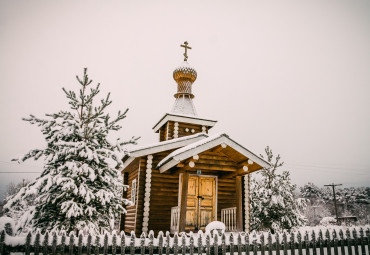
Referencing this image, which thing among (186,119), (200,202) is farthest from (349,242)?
(186,119)

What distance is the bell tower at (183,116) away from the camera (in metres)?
16.7

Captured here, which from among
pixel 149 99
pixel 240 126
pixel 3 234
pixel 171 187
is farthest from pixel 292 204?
pixel 149 99

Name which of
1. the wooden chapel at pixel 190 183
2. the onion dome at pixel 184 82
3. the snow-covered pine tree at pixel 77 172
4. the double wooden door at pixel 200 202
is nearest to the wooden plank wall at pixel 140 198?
the wooden chapel at pixel 190 183

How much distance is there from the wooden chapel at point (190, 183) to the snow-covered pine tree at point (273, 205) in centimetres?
590

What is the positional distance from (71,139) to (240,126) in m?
78.9

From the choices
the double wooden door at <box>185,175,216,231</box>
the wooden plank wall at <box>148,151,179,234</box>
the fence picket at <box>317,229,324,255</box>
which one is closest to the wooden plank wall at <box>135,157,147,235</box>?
the wooden plank wall at <box>148,151,179,234</box>

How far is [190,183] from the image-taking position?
41.9 ft

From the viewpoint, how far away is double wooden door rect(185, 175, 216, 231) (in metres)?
12.3

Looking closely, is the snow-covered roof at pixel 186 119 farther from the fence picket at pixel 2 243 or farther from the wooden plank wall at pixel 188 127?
the fence picket at pixel 2 243

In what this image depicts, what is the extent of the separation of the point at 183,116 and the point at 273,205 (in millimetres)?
9618

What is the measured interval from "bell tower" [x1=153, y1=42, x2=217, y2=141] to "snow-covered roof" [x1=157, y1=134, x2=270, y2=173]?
5.30 meters

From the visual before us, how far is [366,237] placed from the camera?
7508mm

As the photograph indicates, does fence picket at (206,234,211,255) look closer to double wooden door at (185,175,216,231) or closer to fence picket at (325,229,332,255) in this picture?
fence picket at (325,229,332,255)

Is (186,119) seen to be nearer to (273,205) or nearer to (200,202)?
(200,202)
